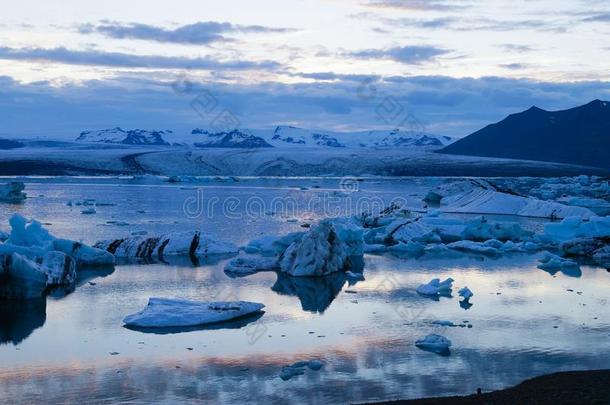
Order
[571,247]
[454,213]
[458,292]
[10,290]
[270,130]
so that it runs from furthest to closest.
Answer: [270,130] → [454,213] → [571,247] → [458,292] → [10,290]

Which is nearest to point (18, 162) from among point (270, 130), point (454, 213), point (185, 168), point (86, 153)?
point (86, 153)

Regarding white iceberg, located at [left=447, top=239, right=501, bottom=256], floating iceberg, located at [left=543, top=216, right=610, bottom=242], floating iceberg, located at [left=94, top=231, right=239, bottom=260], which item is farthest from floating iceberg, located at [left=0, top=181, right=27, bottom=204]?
floating iceberg, located at [left=543, top=216, right=610, bottom=242]

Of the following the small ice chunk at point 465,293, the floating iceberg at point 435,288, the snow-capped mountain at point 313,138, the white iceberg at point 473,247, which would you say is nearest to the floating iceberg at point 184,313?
the floating iceberg at point 435,288

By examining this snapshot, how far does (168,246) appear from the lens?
15.0 metres

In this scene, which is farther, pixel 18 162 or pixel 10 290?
pixel 18 162

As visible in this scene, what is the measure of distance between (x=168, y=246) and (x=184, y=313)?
6.05m

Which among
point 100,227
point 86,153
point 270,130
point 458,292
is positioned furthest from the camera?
point 270,130

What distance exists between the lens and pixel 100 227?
64.0 ft

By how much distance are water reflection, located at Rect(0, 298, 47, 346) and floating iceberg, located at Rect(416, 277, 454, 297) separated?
5.20 m

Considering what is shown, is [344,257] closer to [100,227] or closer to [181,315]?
[181,315]

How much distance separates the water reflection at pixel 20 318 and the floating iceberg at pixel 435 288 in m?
5.20

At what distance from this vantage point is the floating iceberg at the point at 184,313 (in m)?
8.91

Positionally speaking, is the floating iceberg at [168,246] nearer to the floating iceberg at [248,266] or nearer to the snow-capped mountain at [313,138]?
the floating iceberg at [248,266]

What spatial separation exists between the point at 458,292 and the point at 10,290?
6.26 metres
